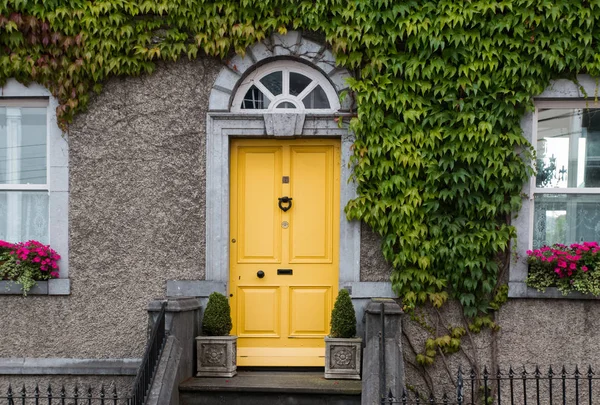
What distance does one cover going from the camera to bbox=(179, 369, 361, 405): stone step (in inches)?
252

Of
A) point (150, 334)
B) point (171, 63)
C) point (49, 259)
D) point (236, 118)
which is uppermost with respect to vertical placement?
point (171, 63)

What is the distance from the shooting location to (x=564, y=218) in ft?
24.2

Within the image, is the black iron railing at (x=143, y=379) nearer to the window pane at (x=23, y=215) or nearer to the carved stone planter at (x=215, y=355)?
the carved stone planter at (x=215, y=355)

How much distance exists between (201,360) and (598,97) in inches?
196

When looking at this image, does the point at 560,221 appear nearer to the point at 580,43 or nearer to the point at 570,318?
the point at 570,318

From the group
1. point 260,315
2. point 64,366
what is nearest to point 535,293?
point 260,315

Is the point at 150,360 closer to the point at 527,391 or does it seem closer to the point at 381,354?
the point at 381,354

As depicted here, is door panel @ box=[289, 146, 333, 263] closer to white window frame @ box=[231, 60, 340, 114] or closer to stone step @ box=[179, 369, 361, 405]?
white window frame @ box=[231, 60, 340, 114]

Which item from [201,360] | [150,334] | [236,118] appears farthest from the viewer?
[236,118]

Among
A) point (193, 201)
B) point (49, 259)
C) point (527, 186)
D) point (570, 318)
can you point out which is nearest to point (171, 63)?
point (193, 201)

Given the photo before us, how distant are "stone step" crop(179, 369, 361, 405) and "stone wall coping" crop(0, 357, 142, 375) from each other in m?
1.03

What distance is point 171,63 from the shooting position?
742 centimetres

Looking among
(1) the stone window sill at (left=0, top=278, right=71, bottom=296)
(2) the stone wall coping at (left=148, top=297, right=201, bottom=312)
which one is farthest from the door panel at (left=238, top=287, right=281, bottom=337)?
(1) the stone window sill at (left=0, top=278, right=71, bottom=296)

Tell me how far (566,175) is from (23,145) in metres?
6.04
